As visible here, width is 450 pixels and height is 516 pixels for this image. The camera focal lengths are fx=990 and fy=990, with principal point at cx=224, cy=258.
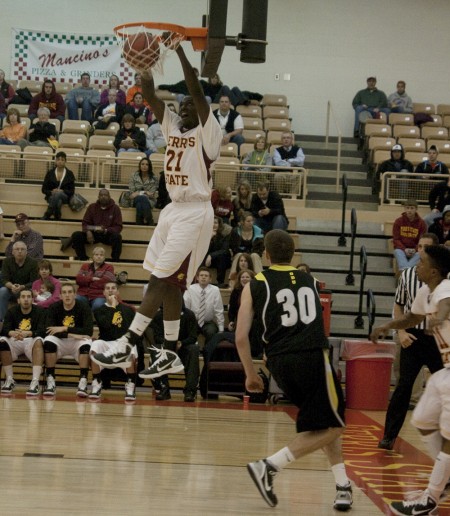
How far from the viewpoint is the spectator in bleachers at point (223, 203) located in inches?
574

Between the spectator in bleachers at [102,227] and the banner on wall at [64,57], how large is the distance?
22.5 feet

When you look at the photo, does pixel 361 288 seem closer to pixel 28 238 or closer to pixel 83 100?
pixel 28 238

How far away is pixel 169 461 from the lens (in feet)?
24.6

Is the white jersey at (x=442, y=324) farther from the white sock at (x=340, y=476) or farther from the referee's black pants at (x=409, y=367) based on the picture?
the referee's black pants at (x=409, y=367)

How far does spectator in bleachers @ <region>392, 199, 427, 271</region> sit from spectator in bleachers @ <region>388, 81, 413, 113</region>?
5.58 metres

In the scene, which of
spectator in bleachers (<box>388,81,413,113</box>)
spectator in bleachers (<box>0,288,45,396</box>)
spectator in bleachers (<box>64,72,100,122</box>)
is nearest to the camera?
spectator in bleachers (<box>0,288,45,396</box>)

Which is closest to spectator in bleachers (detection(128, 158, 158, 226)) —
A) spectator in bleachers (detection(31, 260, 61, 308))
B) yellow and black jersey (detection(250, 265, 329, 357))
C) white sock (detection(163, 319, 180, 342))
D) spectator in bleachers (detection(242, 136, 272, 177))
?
spectator in bleachers (detection(242, 136, 272, 177))

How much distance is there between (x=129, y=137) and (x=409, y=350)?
931 centimetres

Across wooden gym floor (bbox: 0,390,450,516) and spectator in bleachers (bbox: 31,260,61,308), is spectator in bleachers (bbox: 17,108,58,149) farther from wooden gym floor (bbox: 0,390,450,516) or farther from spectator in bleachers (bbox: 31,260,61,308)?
wooden gym floor (bbox: 0,390,450,516)

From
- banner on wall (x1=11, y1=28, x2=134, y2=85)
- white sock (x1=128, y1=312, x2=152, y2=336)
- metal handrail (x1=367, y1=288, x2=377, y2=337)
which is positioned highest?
banner on wall (x1=11, y1=28, x2=134, y2=85)

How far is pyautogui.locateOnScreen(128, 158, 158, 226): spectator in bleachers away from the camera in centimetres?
1497

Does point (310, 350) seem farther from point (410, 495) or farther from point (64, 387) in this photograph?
point (64, 387)

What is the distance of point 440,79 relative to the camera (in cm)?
2130

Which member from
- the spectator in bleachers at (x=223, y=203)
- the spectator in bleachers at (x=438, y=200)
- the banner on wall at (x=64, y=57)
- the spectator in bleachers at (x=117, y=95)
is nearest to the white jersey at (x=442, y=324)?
the spectator in bleachers at (x=223, y=203)
